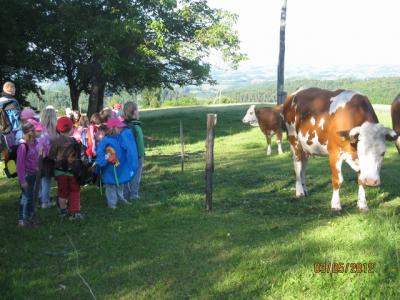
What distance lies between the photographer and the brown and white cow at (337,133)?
302 inches

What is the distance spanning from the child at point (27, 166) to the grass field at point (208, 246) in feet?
1.02

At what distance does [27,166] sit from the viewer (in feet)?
24.7

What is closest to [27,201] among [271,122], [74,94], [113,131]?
[113,131]

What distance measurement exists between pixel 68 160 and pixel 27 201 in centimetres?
94

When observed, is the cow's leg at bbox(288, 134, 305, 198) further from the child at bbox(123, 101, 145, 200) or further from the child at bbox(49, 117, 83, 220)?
the child at bbox(49, 117, 83, 220)

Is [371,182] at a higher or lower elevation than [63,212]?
higher

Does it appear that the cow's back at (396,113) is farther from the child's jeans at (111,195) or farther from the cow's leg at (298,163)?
the child's jeans at (111,195)

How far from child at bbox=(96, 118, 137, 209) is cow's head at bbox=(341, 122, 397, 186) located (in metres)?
4.10

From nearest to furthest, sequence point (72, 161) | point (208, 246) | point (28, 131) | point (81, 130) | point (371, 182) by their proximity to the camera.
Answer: point (208, 246), point (28, 131), point (371, 182), point (72, 161), point (81, 130)

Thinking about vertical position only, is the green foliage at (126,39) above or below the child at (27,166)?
above

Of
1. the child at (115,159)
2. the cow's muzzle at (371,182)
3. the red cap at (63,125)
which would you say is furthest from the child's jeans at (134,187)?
the cow's muzzle at (371,182)

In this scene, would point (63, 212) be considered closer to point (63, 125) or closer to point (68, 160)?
point (68, 160)

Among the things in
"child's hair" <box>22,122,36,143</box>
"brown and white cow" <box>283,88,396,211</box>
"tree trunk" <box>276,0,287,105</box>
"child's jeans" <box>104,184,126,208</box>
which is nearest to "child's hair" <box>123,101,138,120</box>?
"child's jeans" <box>104,184,126,208</box>

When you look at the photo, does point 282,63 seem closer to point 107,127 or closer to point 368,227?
point 107,127
